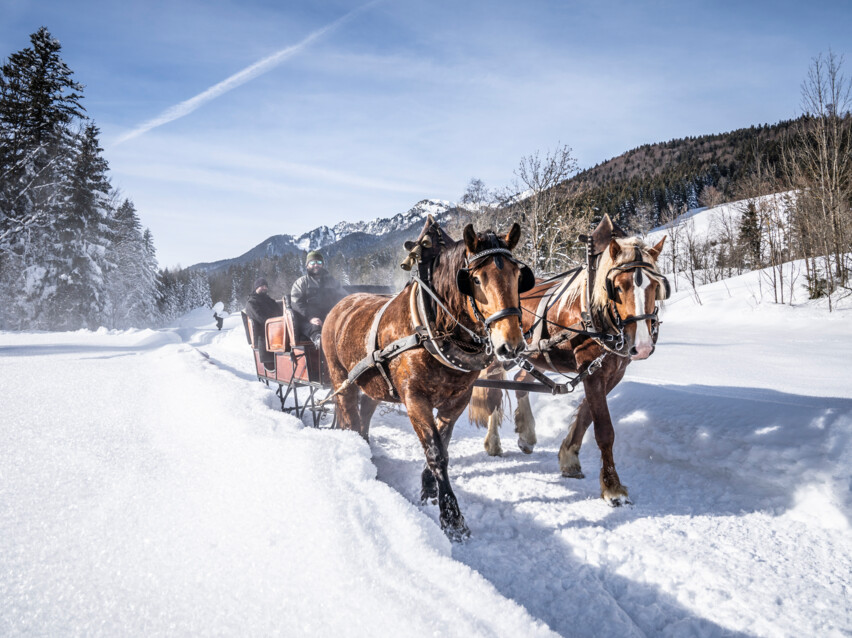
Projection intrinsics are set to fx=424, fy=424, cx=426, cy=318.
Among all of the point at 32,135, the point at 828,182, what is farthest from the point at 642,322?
the point at 32,135

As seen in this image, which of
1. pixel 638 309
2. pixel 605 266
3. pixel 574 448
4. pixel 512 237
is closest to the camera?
pixel 512 237

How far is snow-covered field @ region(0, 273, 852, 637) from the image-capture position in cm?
155

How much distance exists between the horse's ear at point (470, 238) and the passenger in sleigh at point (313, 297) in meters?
3.21

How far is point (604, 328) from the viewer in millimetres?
3449

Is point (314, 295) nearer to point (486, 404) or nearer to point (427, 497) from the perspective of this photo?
point (486, 404)

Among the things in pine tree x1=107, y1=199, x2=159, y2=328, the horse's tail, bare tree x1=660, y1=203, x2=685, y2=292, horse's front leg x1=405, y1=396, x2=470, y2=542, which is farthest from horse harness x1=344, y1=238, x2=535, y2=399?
pine tree x1=107, y1=199, x2=159, y2=328

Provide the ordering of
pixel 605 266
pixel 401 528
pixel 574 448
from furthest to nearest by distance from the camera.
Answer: pixel 574 448, pixel 605 266, pixel 401 528

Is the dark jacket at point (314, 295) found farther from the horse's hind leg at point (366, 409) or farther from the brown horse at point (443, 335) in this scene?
the brown horse at point (443, 335)

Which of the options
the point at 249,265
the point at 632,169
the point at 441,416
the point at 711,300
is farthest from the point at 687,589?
the point at 632,169

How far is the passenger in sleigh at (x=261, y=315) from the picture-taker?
6434mm

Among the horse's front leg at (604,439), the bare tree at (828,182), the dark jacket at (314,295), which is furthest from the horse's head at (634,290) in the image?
the bare tree at (828,182)

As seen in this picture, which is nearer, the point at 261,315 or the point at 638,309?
the point at 638,309

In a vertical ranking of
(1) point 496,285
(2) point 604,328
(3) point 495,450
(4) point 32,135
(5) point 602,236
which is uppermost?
(4) point 32,135

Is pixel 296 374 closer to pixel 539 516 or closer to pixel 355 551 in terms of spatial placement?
pixel 539 516
